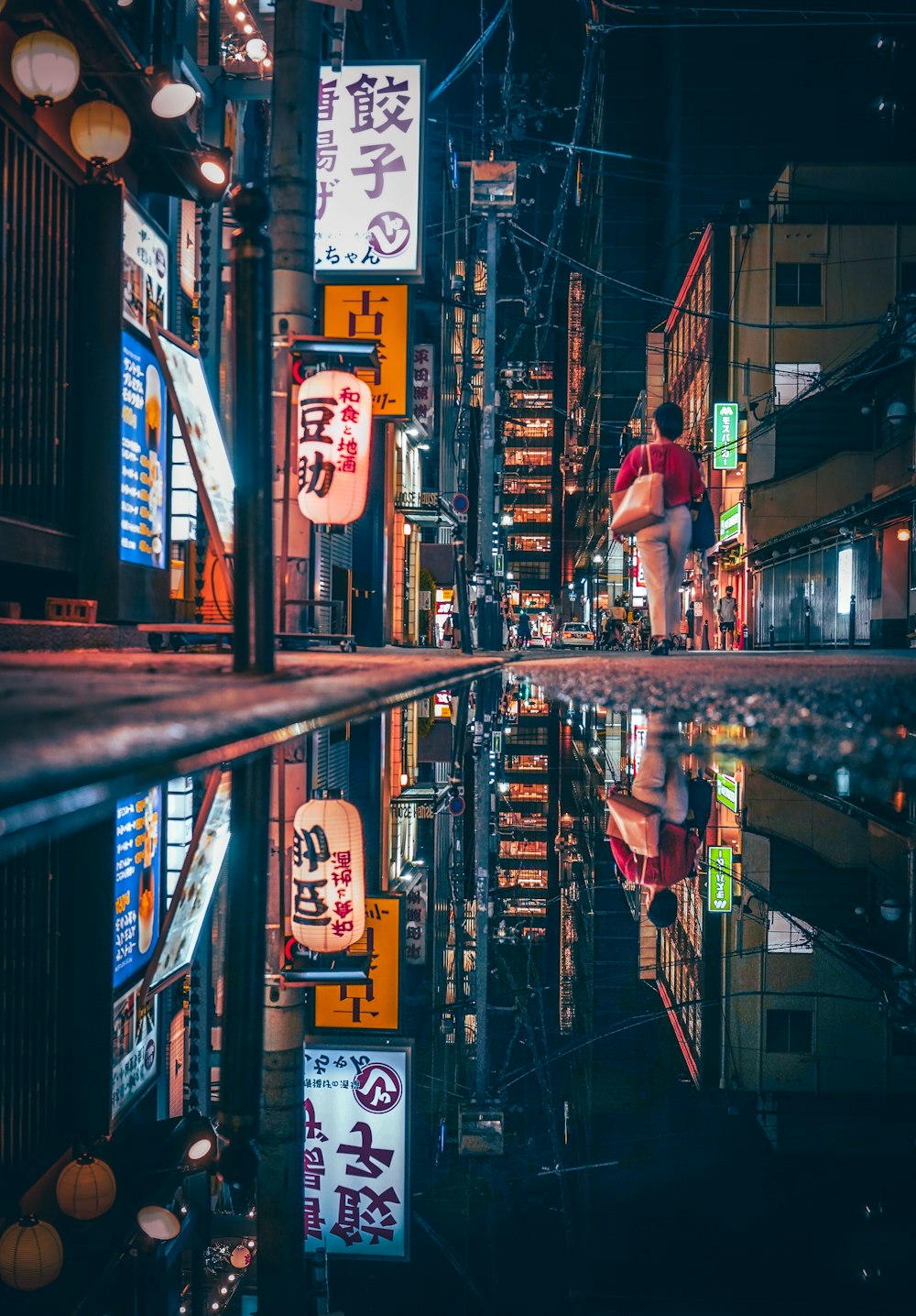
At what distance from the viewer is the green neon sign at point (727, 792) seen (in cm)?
257

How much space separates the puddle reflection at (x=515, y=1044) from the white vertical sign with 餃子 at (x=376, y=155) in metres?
12.0

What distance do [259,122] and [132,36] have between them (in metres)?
5.68

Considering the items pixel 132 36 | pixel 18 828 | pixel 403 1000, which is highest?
pixel 132 36

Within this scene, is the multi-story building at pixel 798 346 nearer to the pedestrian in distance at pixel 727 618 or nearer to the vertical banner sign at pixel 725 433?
the vertical banner sign at pixel 725 433

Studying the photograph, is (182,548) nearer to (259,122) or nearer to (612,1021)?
(259,122)

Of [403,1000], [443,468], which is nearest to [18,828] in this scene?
[403,1000]

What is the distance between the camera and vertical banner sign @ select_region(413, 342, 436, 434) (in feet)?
86.7

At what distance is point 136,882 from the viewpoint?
6.00 ft

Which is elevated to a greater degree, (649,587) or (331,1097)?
(649,587)

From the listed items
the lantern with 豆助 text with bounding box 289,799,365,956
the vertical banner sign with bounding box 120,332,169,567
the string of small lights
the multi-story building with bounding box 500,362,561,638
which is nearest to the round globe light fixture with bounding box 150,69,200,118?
the vertical banner sign with bounding box 120,332,169,567

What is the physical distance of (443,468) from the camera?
38781mm

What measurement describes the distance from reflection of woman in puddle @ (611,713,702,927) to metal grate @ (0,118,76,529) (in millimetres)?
5237

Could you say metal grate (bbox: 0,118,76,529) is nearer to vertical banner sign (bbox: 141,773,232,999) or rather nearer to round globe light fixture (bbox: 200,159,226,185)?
round globe light fixture (bbox: 200,159,226,185)

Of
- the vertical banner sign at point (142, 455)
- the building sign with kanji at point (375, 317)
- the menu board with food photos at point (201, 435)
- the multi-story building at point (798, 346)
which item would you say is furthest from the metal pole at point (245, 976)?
the multi-story building at point (798, 346)
